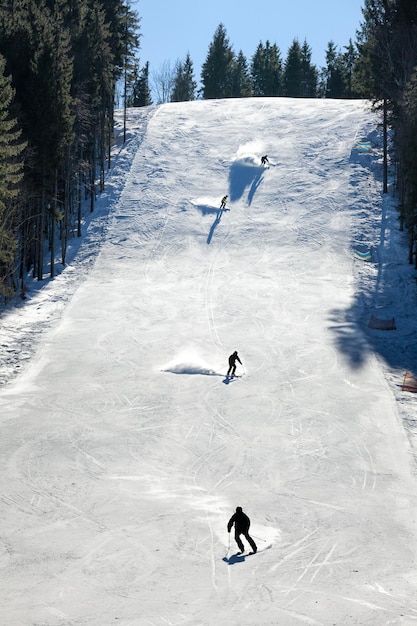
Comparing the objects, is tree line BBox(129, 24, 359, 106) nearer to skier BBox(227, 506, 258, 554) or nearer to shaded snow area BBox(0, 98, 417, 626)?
shaded snow area BBox(0, 98, 417, 626)

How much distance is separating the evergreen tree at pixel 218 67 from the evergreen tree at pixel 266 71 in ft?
23.8

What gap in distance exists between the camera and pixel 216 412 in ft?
80.7

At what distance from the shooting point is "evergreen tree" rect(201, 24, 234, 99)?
93.9 m

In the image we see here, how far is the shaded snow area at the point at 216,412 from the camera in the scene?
45.0 ft

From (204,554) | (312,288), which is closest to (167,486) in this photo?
(204,554)

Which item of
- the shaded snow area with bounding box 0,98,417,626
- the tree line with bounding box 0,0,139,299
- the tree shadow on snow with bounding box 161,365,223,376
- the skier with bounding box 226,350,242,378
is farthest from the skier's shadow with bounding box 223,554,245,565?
the tree line with bounding box 0,0,139,299

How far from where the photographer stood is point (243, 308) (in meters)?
37.3

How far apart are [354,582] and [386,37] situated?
133ft

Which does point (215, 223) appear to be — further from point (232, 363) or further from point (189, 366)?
point (232, 363)

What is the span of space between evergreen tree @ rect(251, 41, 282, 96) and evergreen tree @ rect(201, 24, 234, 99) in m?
7.26

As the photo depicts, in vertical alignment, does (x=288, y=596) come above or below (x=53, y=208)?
below

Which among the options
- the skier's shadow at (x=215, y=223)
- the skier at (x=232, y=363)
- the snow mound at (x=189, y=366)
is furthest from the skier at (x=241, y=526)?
the skier's shadow at (x=215, y=223)

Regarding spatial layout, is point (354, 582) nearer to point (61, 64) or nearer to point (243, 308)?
point (243, 308)

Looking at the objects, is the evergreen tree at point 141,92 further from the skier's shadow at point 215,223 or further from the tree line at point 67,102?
the skier's shadow at point 215,223
